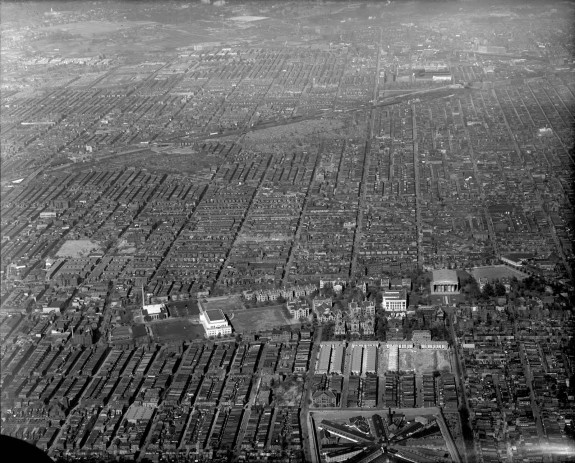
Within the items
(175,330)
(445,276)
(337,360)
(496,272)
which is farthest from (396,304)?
(175,330)

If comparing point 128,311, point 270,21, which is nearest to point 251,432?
point 128,311

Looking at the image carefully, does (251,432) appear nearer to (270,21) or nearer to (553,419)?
(553,419)

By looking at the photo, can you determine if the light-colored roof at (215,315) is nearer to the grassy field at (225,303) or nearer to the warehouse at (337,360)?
the grassy field at (225,303)

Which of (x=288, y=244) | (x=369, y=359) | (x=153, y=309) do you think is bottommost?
(x=288, y=244)

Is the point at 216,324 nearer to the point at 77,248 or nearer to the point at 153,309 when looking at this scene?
the point at 153,309

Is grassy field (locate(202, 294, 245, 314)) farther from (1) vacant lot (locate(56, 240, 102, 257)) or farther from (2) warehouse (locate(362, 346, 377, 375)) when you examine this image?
(1) vacant lot (locate(56, 240, 102, 257))

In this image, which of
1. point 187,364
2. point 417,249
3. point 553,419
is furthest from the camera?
point 417,249
